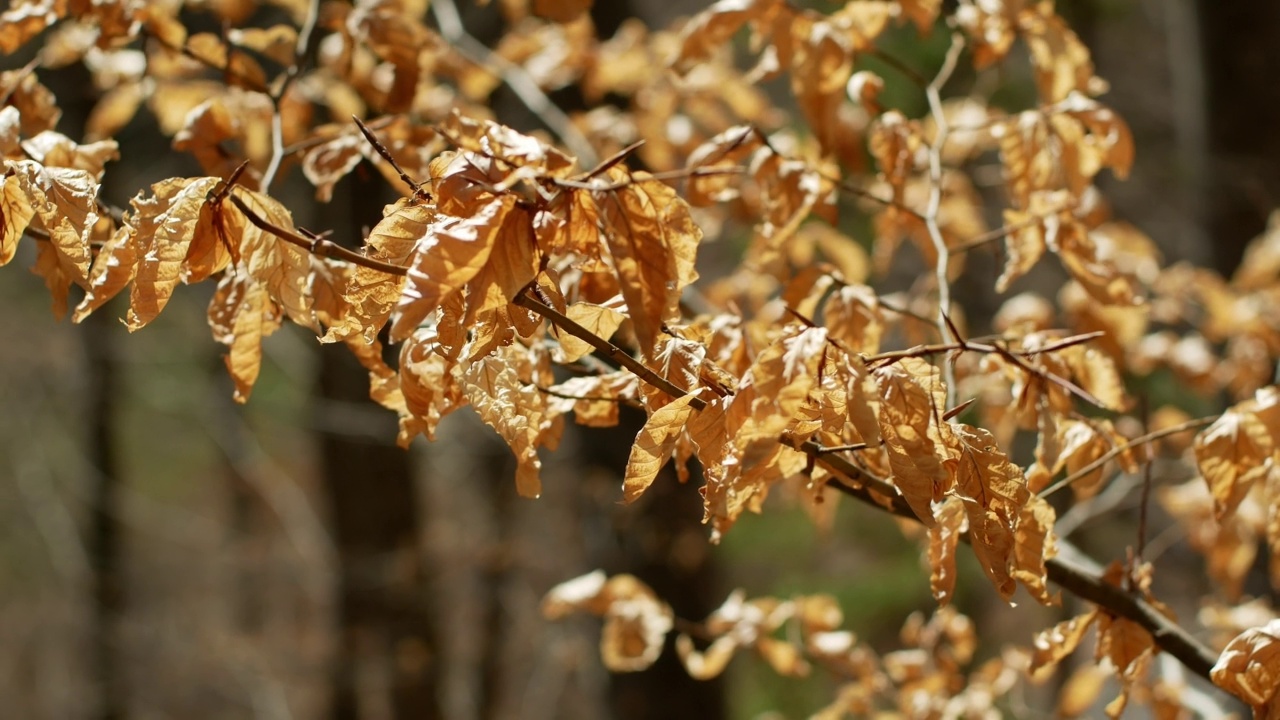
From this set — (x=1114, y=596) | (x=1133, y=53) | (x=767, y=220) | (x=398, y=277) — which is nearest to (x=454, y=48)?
(x=767, y=220)

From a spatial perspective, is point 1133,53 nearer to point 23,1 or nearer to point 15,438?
point 23,1

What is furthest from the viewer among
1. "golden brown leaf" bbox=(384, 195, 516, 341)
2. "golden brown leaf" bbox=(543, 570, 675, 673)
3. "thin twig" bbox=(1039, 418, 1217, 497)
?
"golden brown leaf" bbox=(543, 570, 675, 673)

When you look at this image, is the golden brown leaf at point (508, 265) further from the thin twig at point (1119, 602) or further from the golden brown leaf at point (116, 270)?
the thin twig at point (1119, 602)

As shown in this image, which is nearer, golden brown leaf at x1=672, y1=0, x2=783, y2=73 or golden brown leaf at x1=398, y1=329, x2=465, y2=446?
golden brown leaf at x1=398, y1=329, x2=465, y2=446

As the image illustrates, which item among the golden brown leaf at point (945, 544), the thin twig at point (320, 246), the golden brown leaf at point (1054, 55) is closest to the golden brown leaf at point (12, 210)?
the thin twig at point (320, 246)

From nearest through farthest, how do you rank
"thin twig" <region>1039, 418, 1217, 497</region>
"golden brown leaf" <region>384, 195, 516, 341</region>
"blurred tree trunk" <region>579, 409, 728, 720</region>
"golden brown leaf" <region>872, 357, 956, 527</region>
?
"golden brown leaf" <region>384, 195, 516, 341</region> < "golden brown leaf" <region>872, 357, 956, 527</region> < "thin twig" <region>1039, 418, 1217, 497</region> < "blurred tree trunk" <region>579, 409, 728, 720</region>

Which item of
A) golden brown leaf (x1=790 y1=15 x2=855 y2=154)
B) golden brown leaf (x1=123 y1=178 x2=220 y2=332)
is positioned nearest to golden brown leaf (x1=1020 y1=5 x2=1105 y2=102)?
golden brown leaf (x1=790 y1=15 x2=855 y2=154)

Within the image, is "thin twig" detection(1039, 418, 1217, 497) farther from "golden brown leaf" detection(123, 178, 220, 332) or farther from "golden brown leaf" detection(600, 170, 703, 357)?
"golden brown leaf" detection(123, 178, 220, 332)
